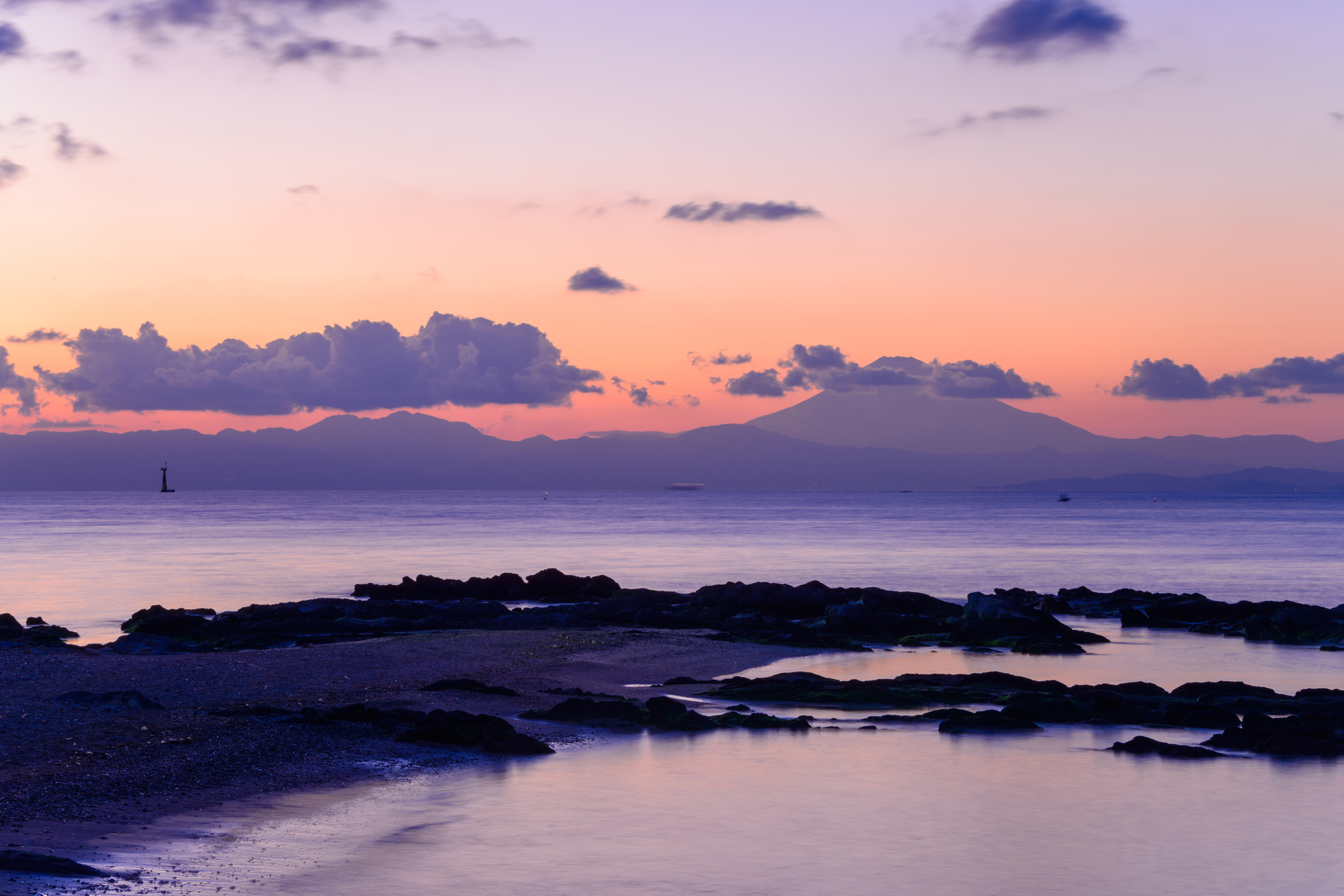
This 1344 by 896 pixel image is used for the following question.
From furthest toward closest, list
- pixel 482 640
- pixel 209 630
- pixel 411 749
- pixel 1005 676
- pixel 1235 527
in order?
pixel 1235 527, pixel 209 630, pixel 482 640, pixel 1005 676, pixel 411 749

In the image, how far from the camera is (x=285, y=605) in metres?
41.5

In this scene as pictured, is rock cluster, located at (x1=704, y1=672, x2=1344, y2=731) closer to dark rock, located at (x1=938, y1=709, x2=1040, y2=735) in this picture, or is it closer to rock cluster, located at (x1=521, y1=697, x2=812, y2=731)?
dark rock, located at (x1=938, y1=709, x2=1040, y2=735)

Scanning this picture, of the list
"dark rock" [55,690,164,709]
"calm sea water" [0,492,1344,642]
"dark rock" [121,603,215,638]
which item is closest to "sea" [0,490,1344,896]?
"dark rock" [55,690,164,709]

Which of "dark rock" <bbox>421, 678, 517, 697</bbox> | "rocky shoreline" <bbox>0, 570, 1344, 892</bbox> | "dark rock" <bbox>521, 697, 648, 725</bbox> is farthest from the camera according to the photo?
"dark rock" <bbox>421, 678, 517, 697</bbox>

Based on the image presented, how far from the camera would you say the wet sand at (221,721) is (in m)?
14.4

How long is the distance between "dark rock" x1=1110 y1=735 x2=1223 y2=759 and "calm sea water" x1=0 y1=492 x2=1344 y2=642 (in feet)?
110

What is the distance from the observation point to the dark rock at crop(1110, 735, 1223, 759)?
19672 millimetres

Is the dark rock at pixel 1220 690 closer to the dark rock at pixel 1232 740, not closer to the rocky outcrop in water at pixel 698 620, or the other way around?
the dark rock at pixel 1232 740

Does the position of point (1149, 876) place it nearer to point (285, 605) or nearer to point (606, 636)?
point (606, 636)

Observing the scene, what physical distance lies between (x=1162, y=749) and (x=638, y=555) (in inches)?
2684

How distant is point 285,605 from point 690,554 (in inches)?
1960

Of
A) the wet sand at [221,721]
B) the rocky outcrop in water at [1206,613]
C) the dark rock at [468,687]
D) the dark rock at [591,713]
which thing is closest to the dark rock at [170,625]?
the wet sand at [221,721]

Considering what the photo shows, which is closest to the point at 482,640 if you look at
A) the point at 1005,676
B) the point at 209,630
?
the point at 209,630

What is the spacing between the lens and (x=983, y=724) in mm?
22156
